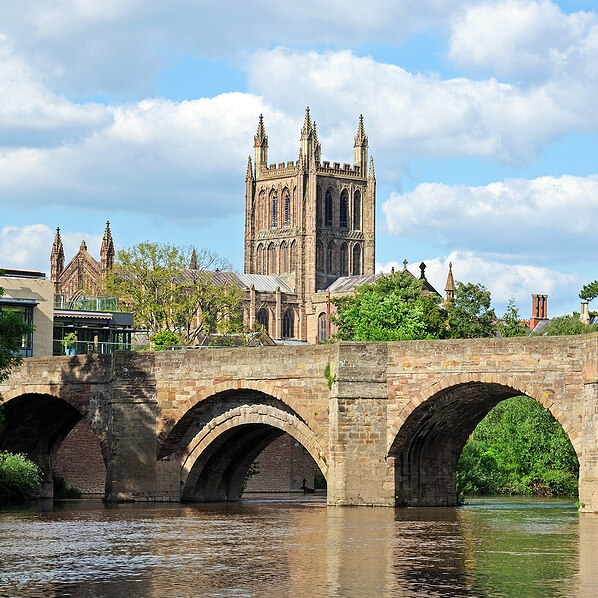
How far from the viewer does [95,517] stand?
4956cm

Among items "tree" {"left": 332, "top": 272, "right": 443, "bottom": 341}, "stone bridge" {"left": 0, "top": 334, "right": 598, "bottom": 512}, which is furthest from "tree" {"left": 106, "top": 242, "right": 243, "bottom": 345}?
"stone bridge" {"left": 0, "top": 334, "right": 598, "bottom": 512}

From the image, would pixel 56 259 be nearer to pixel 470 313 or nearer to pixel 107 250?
pixel 107 250

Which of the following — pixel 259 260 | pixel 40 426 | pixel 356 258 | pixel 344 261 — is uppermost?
pixel 356 258

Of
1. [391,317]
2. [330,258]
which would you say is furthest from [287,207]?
[391,317]

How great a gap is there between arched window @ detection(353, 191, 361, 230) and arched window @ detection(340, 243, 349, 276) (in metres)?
3.17

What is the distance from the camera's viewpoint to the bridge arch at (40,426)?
62.4 metres

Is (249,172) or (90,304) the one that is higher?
(249,172)

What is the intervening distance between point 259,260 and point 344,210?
12.9 metres

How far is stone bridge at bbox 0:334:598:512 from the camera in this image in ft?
156

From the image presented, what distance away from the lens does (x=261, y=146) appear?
19838cm

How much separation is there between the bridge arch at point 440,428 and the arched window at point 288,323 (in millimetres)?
130724

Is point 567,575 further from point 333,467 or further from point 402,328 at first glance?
point 402,328

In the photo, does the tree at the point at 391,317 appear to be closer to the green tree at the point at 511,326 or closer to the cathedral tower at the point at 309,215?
the green tree at the point at 511,326

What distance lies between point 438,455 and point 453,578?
74.9 ft
